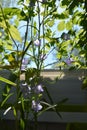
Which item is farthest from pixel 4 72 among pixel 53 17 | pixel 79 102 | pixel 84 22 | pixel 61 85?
pixel 84 22

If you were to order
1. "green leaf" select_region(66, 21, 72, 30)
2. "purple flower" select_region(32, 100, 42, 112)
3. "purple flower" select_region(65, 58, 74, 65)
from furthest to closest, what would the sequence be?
"green leaf" select_region(66, 21, 72, 30) < "purple flower" select_region(65, 58, 74, 65) < "purple flower" select_region(32, 100, 42, 112)

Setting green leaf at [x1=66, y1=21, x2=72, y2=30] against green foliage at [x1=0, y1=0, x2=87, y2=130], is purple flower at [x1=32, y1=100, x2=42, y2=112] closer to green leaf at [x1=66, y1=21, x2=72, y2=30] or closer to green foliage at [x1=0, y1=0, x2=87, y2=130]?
green foliage at [x1=0, y1=0, x2=87, y2=130]

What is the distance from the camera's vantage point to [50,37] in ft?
5.49

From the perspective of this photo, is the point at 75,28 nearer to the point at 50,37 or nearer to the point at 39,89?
the point at 50,37

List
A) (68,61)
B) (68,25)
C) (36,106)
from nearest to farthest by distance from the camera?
(36,106)
(68,61)
(68,25)

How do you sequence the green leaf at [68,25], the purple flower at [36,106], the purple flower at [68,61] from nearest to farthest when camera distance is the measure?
the purple flower at [36,106]
the purple flower at [68,61]
the green leaf at [68,25]

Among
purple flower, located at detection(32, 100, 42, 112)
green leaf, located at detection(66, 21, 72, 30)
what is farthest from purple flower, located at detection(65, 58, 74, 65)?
purple flower, located at detection(32, 100, 42, 112)

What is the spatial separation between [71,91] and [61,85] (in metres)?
0.07

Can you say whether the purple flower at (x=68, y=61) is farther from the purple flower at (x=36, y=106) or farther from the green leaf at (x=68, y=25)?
the purple flower at (x=36, y=106)

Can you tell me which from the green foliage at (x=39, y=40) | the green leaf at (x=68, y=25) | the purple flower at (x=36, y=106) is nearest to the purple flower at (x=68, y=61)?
the green foliage at (x=39, y=40)

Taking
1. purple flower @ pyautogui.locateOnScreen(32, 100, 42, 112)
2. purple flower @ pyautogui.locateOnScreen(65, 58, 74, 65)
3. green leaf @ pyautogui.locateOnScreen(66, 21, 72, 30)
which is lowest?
purple flower @ pyautogui.locateOnScreen(32, 100, 42, 112)

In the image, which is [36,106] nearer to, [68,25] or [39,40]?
[39,40]

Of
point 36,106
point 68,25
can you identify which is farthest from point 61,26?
point 36,106

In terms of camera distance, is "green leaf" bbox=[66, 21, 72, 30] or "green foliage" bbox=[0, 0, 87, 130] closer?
"green foliage" bbox=[0, 0, 87, 130]
